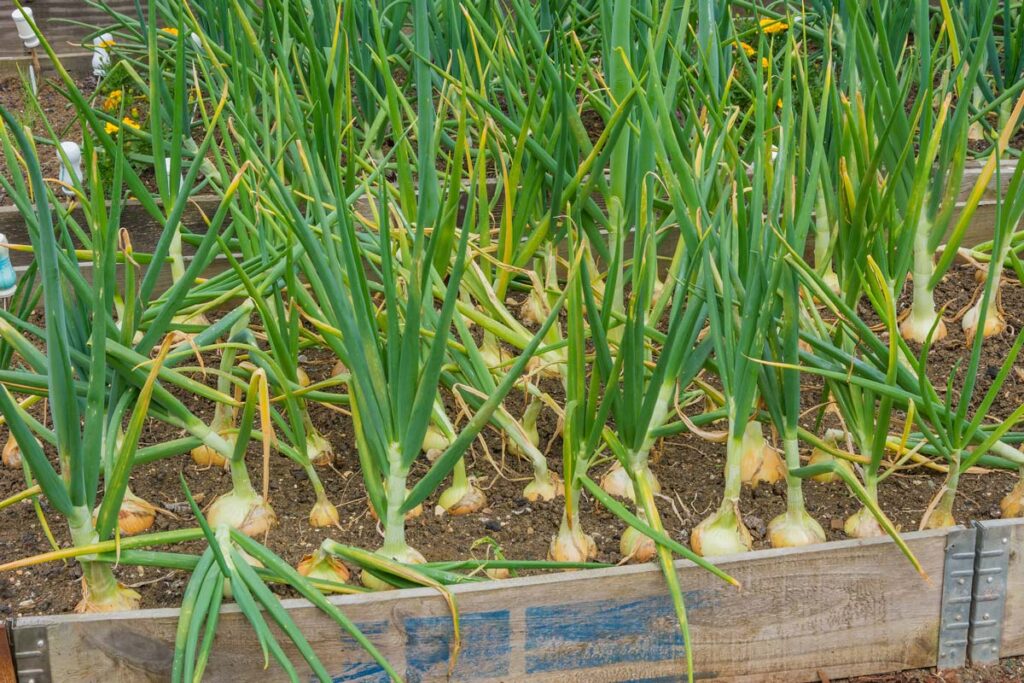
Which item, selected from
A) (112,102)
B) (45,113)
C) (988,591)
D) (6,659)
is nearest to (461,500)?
(6,659)

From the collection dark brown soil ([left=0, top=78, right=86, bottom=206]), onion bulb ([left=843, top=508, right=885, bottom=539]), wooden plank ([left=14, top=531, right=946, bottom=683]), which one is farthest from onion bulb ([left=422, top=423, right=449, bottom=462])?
dark brown soil ([left=0, top=78, right=86, bottom=206])

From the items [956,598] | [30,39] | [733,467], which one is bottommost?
[956,598]

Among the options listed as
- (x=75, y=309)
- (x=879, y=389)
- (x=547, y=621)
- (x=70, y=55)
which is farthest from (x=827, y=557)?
(x=70, y=55)

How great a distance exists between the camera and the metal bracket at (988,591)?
1.56 meters

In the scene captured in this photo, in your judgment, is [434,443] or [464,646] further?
[434,443]

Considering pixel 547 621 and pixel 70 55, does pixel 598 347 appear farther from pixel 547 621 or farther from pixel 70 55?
pixel 70 55

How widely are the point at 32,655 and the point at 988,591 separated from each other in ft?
3.96

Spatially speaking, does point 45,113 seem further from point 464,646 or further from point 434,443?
point 464,646

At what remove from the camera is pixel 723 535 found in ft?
5.08

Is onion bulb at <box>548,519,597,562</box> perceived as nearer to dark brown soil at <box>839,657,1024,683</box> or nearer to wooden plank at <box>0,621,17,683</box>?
dark brown soil at <box>839,657,1024,683</box>

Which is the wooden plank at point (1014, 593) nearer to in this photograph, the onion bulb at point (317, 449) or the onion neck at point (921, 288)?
the onion neck at point (921, 288)

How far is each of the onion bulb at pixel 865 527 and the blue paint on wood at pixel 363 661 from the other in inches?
24.5

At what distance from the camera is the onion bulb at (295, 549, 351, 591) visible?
58.2 inches

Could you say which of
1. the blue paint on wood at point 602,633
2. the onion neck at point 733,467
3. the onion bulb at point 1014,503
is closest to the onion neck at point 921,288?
the onion bulb at point 1014,503
